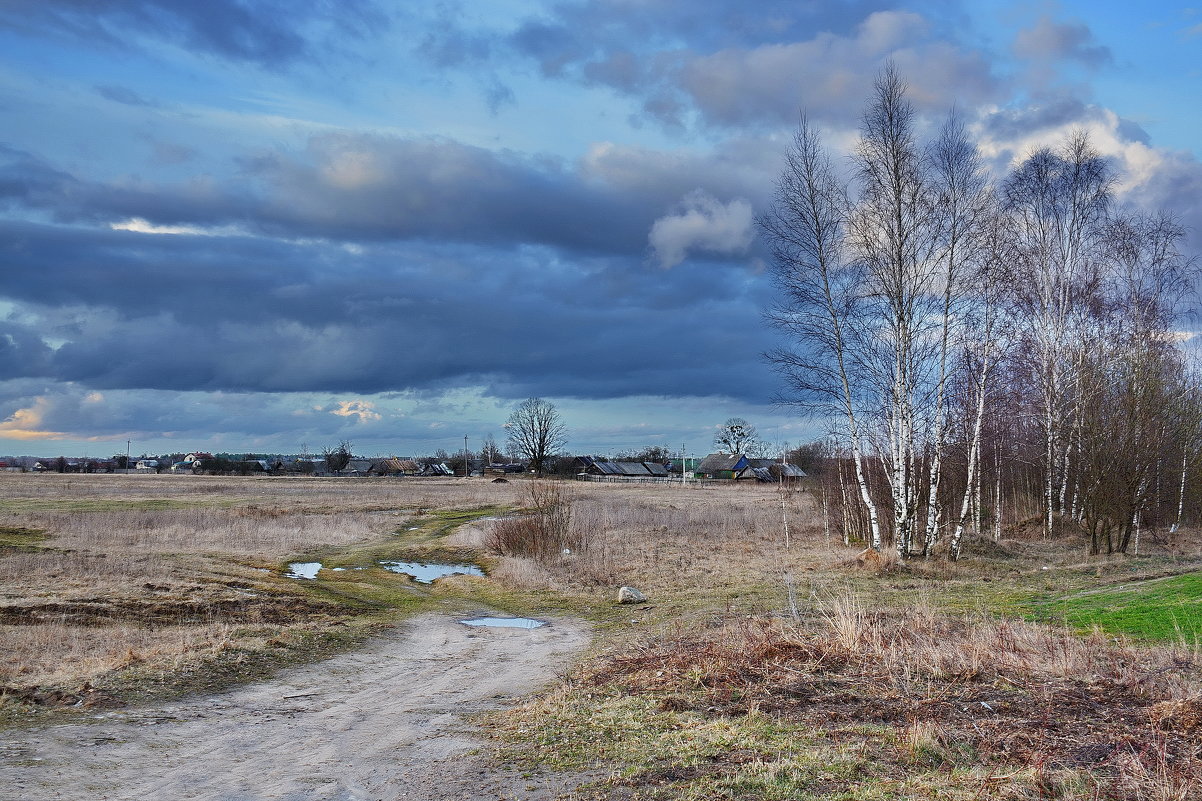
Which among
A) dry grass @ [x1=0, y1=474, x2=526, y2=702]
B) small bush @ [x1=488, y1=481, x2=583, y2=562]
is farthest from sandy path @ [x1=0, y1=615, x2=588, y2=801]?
small bush @ [x1=488, y1=481, x2=583, y2=562]

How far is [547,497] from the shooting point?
26.0 meters

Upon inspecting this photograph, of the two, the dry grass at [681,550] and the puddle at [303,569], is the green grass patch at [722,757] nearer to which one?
the dry grass at [681,550]

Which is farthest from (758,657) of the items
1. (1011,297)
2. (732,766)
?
(1011,297)

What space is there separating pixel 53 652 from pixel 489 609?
27.8 feet

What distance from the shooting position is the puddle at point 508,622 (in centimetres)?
1563

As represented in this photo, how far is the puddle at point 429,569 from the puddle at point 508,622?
722 cm

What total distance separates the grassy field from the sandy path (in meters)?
0.59

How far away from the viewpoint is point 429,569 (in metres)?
26.2

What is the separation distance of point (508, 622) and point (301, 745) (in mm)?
8597

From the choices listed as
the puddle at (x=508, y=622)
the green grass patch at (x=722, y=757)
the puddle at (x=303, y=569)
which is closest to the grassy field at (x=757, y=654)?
the green grass patch at (x=722, y=757)

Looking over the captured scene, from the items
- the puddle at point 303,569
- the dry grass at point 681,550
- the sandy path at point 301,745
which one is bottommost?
the puddle at point 303,569

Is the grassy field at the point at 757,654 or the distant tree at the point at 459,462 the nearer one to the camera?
the grassy field at the point at 757,654

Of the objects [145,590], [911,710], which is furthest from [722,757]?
[145,590]

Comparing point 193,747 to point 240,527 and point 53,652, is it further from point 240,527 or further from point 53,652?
point 240,527
